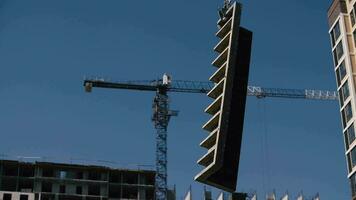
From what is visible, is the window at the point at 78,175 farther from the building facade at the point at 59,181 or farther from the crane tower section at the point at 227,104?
the crane tower section at the point at 227,104

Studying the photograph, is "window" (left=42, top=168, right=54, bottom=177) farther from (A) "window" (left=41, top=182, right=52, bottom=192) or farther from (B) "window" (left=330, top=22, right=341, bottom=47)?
(B) "window" (left=330, top=22, right=341, bottom=47)

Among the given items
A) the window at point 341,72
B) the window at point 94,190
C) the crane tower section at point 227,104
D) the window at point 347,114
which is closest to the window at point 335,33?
the window at point 341,72

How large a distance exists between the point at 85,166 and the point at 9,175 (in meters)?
17.9

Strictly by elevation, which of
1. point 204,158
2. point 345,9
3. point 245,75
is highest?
point 345,9

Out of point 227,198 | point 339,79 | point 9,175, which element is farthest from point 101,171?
point 339,79

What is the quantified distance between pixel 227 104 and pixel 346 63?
32924mm

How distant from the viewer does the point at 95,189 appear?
19625 cm

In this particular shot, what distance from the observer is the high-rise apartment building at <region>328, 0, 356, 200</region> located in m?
115

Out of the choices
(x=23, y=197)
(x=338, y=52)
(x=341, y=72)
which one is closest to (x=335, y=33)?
(x=338, y=52)

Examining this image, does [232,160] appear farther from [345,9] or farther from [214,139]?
[345,9]

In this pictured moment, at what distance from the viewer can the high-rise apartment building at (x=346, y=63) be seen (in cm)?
11468

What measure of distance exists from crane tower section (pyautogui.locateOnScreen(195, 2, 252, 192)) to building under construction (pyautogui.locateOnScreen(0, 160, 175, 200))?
102 m

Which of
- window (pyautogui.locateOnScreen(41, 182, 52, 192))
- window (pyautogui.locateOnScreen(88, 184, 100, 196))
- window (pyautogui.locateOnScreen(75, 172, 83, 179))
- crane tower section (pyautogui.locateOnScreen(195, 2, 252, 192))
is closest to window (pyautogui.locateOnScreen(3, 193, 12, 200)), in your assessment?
window (pyautogui.locateOnScreen(41, 182, 52, 192))

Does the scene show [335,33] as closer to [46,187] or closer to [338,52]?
[338,52]
